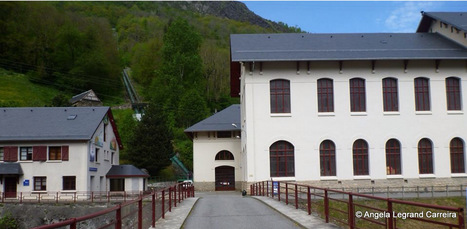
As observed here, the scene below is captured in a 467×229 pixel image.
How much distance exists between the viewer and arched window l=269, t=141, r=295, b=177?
29586 mm

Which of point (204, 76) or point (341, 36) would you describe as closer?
point (341, 36)

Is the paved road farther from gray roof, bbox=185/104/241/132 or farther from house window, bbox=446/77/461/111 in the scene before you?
gray roof, bbox=185/104/241/132

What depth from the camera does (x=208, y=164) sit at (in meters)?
41.5

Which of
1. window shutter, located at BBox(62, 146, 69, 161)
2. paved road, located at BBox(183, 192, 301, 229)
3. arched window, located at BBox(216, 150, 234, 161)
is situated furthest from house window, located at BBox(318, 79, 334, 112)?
window shutter, located at BBox(62, 146, 69, 161)

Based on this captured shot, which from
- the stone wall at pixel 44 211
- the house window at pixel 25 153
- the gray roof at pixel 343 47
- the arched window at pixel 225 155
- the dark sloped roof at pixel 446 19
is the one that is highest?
the dark sloped roof at pixel 446 19

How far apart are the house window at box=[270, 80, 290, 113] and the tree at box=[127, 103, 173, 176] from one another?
21.0m

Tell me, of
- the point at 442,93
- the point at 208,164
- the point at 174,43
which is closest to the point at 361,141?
the point at 442,93

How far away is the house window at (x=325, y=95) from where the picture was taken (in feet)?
99.6

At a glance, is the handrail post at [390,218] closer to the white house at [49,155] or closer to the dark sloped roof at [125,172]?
the white house at [49,155]

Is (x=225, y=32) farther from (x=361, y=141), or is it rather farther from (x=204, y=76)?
(x=361, y=141)

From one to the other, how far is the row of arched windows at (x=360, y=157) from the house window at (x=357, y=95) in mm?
2133

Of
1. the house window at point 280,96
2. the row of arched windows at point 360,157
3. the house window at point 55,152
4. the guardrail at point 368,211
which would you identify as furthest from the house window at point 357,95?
the house window at point 55,152

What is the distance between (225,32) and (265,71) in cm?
7307

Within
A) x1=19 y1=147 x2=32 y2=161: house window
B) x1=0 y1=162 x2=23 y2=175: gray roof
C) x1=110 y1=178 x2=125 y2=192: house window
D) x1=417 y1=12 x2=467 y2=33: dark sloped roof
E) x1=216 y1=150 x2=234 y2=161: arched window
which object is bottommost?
x1=110 y1=178 x2=125 y2=192: house window
